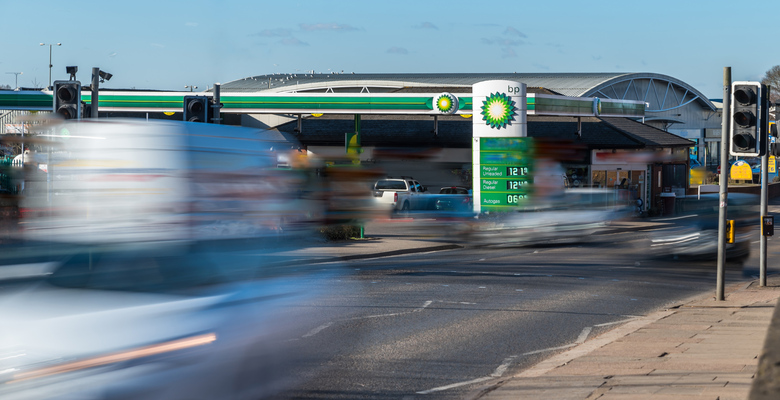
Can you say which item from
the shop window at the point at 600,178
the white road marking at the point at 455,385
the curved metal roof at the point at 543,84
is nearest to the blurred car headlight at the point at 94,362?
the white road marking at the point at 455,385

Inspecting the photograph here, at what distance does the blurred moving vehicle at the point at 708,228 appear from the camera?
62.4 feet

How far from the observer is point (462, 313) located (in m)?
12.1

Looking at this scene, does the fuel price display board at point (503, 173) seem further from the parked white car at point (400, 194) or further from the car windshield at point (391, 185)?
the car windshield at point (391, 185)

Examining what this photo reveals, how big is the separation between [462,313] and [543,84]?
51.0 metres

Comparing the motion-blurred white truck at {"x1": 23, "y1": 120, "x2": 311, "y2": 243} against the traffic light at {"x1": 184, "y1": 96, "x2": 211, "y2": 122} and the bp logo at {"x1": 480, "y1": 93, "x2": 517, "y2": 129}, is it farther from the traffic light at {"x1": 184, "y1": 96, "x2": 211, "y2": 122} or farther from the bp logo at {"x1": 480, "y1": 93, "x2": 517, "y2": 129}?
the bp logo at {"x1": 480, "y1": 93, "x2": 517, "y2": 129}

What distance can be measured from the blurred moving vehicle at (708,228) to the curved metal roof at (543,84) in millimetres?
31810

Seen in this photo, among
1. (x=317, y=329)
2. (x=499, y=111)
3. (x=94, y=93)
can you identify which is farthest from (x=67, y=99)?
(x=499, y=111)

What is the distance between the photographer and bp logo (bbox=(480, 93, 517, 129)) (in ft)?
105

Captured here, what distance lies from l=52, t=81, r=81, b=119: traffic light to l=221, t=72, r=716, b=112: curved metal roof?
34495 millimetres

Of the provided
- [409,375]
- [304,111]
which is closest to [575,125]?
[304,111]

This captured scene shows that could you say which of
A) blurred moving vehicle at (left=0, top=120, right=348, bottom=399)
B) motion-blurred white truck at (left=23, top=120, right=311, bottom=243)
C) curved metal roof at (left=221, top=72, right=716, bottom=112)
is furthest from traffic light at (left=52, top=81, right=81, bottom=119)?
curved metal roof at (left=221, top=72, right=716, bottom=112)

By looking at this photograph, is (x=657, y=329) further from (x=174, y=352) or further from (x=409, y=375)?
(x=174, y=352)

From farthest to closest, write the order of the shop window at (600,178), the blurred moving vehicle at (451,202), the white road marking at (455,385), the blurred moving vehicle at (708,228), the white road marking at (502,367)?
Result: the shop window at (600,178) < the blurred moving vehicle at (451,202) < the blurred moving vehicle at (708,228) < the white road marking at (502,367) < the white road marking at (455,385)

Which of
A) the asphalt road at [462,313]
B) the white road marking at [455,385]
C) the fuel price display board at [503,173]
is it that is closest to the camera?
the white road marking at [455,385]
